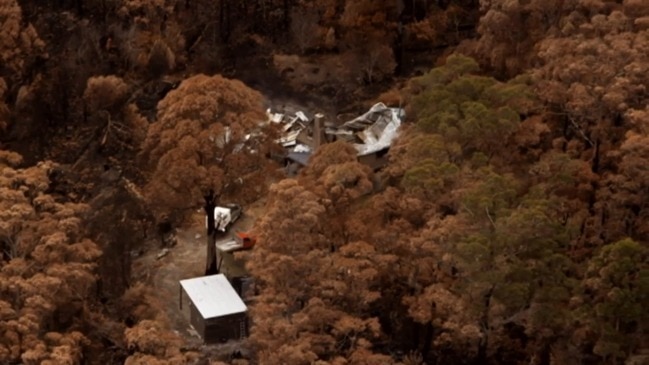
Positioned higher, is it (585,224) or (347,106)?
(585,224)

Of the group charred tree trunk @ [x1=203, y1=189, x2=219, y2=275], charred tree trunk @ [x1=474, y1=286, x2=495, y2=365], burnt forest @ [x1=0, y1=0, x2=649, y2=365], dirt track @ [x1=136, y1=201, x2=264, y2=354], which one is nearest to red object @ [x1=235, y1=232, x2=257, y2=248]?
burnt forest @ [x1=0, y1=0, x2=649, y2=365]

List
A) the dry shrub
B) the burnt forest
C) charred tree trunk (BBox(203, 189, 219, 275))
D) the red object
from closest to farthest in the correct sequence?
1. the burnt forest
2. charred tree trunk (BBox(203, 189, 219, 275))
3. the red object
4. the dry shrub

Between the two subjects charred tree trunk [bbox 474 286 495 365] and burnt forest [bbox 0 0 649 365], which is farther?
charred tree trunk [bbox 474 286 495 365]

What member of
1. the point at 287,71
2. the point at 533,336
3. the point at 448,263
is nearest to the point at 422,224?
the point at 448,263

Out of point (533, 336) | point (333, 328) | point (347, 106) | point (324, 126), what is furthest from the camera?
point (347, 106)

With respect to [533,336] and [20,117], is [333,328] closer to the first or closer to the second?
[533,336]

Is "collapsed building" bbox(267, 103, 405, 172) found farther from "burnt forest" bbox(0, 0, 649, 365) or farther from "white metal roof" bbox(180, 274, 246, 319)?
"white metal roof" bbox(180, 274, 246, 319)

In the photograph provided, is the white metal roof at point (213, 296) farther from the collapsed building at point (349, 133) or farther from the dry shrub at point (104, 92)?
the dry shrub at point (104, 92)

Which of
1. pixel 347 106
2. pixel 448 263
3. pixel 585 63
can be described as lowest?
pixel 347 106
